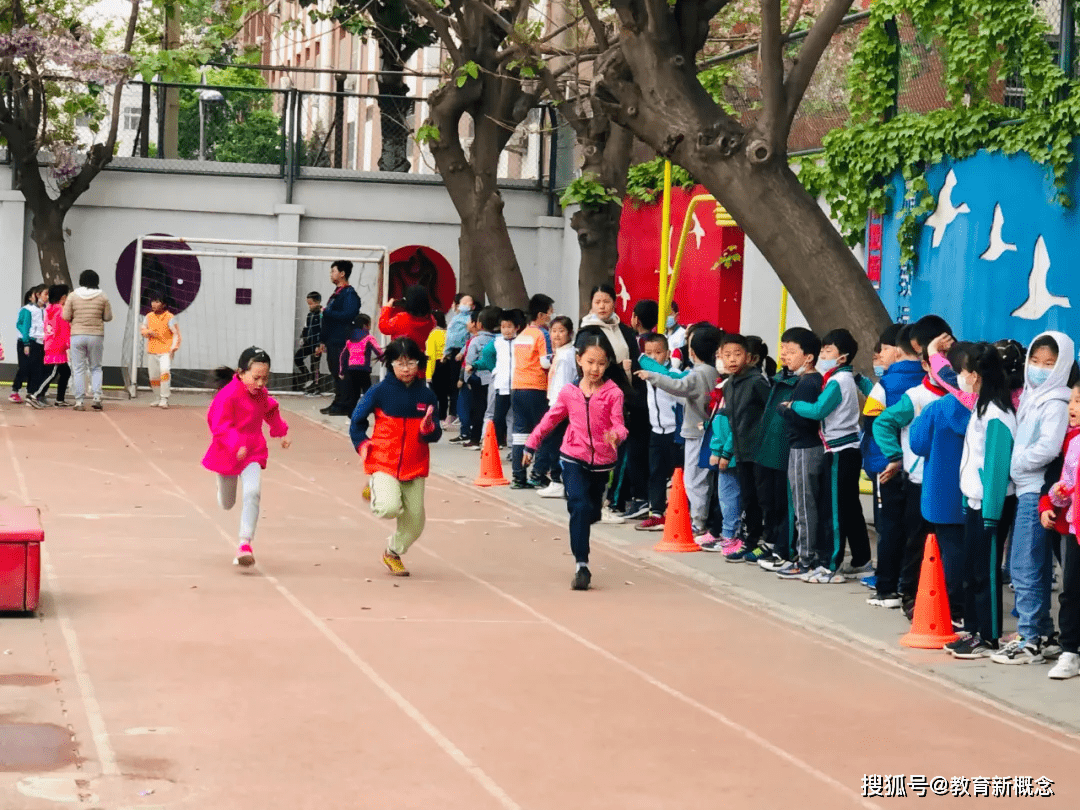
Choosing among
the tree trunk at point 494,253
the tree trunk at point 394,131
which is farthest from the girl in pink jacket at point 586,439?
the tree trunk at point 394,131

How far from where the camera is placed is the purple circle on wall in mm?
28000

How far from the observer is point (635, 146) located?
23594 mm

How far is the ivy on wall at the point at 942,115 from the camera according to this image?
13.5 meters

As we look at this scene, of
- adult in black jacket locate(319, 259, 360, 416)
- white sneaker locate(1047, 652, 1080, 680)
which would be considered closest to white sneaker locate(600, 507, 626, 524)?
white sneaker locate(1047, 652, 1080, 680)

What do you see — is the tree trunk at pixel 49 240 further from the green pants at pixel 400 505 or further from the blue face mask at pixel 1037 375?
the blue face mask at pixel 1037 375

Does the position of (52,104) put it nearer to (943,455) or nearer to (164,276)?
(164,276)

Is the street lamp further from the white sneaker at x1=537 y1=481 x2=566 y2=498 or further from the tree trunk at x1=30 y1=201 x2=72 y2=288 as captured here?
the white sneaker at x1=537 y1=481 x2=566 y2=498

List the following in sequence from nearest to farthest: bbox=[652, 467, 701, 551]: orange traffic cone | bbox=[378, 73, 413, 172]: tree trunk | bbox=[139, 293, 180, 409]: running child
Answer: bbox=[652, 467, 701, 551]: orange traffic cone
bbox=[139, 293, 180, 409]: running child
bbox=[378, 73, 413, 172]: tree trunk

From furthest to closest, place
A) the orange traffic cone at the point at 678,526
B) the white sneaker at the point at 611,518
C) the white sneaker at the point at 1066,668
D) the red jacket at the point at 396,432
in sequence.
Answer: the white sneaker at the point at 611,518, the orange traffic cone at the point at 678,526, the red jacket at the point at 396,432, the white sneaker at the point at 1066,668

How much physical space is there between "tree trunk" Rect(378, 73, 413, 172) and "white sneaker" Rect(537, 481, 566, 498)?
44.7 ft

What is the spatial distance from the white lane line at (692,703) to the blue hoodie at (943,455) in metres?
2.02

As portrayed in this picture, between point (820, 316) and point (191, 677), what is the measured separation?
5689mm

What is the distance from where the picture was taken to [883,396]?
10.7 m

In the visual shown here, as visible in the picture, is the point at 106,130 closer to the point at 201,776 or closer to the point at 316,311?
the point at 316,311
